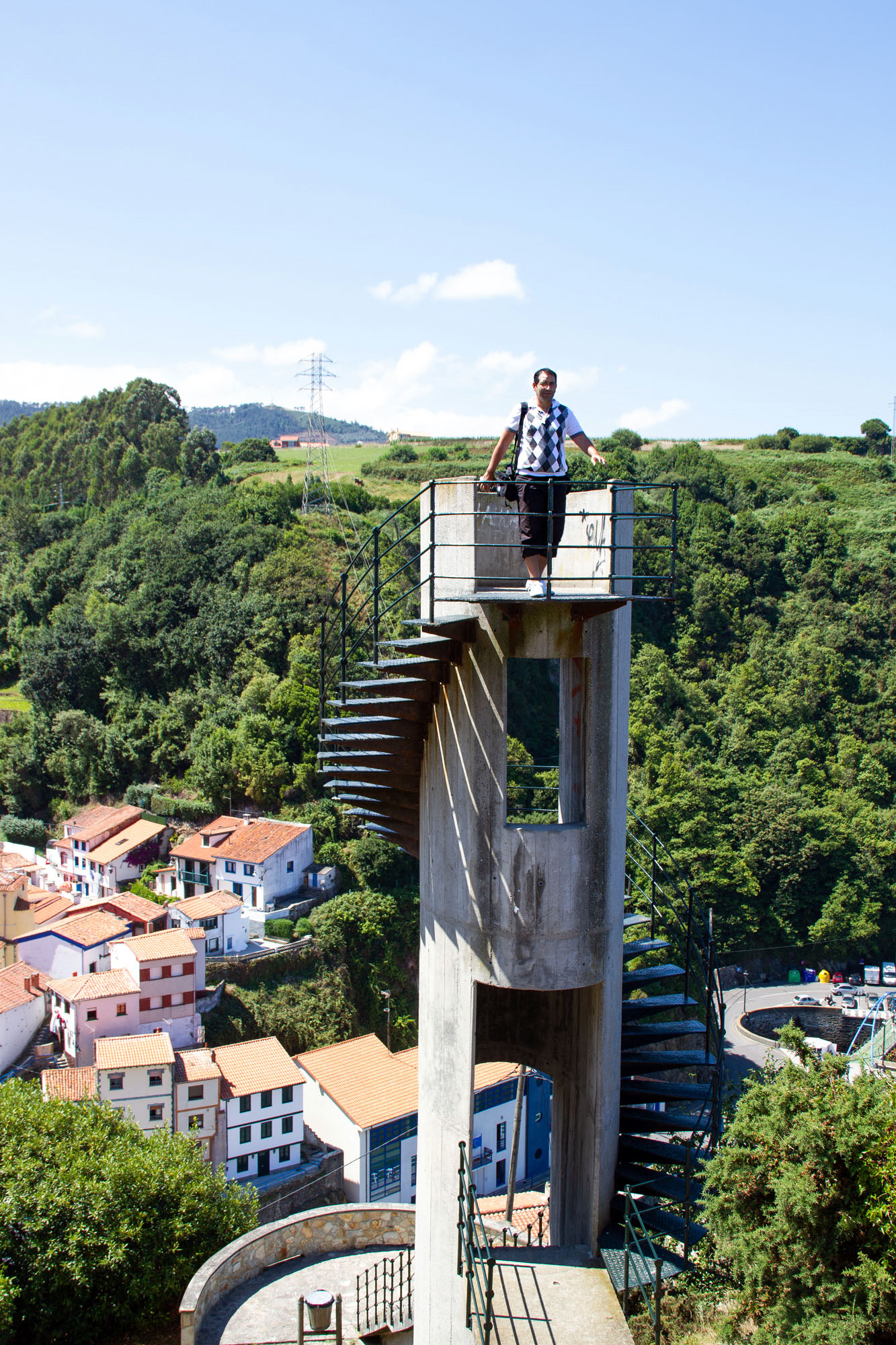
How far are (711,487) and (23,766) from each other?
59.1 metres

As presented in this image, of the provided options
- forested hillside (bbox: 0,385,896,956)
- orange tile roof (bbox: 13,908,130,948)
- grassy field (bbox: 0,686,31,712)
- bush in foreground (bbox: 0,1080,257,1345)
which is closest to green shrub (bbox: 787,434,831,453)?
forested hillside (bbox: 0,385,896,956)

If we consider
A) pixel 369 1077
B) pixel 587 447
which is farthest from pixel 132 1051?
pixel 587 447

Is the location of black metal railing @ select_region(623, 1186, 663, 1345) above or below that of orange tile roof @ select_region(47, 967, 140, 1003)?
above

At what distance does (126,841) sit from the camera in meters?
43.7

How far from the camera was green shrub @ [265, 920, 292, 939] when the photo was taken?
38.8 meters

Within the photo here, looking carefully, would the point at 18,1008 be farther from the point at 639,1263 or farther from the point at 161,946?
the point at 639,1263

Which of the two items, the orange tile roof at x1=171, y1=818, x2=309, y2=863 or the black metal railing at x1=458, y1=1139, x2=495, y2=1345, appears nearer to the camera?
the black metal railing at x1=458, y1=1139, x2=495, y2=1345

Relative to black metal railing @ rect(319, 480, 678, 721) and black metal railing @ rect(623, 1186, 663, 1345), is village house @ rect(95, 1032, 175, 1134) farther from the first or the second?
black metal railing @ rect(319, 480, 678, 721)

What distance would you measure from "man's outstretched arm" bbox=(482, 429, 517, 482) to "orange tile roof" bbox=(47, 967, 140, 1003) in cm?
2728

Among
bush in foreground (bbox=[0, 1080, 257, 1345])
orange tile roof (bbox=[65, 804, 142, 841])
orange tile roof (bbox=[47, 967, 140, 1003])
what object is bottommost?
orange tile roof (bbox=[47, 967, 140, 1003])

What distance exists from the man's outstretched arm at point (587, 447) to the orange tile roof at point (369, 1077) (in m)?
25.6

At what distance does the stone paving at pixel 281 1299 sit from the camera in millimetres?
7770

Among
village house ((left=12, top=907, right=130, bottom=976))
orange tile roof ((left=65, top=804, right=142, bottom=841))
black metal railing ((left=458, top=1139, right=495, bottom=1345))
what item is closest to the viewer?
black metal railing ((left=458, top=1139, right=495, bottom=1345))

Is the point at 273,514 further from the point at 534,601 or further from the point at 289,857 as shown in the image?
the point at 534,601
